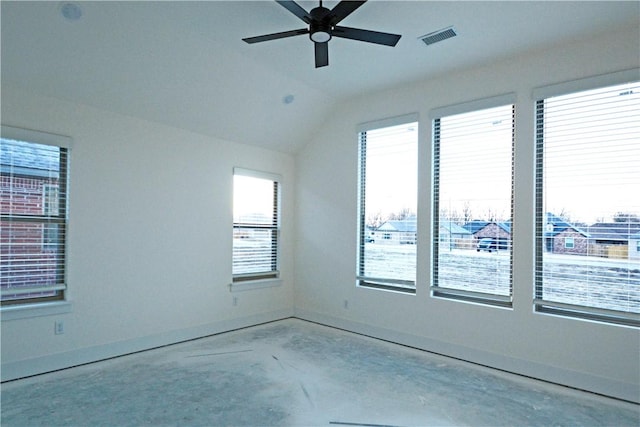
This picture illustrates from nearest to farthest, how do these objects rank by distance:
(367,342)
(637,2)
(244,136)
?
(637,2)
(367,342)
(244,136)

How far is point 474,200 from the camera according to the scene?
4133 millimetres

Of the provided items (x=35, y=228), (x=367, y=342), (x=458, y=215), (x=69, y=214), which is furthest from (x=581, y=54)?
(x=35, y=228)

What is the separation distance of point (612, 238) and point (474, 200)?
4.07 feet

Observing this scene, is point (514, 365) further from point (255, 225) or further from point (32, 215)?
point (32, 215)

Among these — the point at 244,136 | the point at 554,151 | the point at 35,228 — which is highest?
the point at 244,136

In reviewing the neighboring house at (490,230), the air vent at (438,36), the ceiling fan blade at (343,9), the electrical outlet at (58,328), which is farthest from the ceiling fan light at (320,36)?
the electrical outlet at (58,328)

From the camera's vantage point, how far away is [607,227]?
3334 mm

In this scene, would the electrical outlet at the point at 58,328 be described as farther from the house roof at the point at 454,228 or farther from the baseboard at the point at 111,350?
the house roof at the point at 454,228

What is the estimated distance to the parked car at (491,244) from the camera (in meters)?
3.91

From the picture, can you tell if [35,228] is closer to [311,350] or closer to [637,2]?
[311,350]

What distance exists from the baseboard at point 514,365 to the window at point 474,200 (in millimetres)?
546

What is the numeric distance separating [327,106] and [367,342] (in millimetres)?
3144

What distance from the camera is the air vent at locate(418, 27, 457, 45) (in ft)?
11.1

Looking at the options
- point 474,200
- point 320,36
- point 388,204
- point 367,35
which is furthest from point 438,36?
point 388,204
